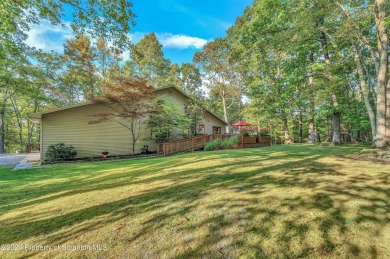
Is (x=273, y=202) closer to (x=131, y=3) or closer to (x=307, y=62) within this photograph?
(x=131, y=3)

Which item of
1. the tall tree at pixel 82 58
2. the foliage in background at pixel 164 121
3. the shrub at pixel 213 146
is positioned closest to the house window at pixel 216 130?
the foliage in background at pixel 164 121

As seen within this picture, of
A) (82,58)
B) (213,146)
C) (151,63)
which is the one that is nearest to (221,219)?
(213,146)

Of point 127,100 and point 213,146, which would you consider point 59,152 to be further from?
point 213,146

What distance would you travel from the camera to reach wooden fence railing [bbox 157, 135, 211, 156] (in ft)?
39.4

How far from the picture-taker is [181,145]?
42.7 ft

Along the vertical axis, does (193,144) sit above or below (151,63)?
below

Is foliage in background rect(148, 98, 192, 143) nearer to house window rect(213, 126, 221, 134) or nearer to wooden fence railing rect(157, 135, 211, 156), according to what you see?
wooden fence railing rect(157, 135, 211, 156)

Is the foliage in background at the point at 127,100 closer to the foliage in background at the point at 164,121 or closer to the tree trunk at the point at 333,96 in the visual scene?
the foliage in background at the point at 164,121

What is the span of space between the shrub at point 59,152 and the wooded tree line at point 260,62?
11.0 feet

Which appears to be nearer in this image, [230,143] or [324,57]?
[324,57]

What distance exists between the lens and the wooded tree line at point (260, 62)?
20.7 feet

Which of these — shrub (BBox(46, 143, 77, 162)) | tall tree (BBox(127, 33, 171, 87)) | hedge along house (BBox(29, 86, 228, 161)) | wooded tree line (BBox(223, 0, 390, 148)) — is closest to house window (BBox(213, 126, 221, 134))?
wooded tree line (BBox(223, 0, 390, 148))

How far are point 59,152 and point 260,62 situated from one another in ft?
52.4

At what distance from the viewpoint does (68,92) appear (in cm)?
2541
